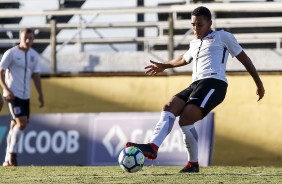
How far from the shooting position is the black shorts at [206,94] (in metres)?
10.9

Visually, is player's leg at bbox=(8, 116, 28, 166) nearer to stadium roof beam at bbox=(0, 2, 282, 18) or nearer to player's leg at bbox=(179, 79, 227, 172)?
stadium roof beam at bbox=(0, 2, 282, 18)

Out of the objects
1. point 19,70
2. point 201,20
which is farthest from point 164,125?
point 19,70

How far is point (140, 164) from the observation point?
33.8 feet

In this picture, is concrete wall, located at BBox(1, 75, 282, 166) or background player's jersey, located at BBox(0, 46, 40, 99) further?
concrete wall, located at BBox(1, 75, 282, 166)

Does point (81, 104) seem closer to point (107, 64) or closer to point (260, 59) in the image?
point (107, 64)

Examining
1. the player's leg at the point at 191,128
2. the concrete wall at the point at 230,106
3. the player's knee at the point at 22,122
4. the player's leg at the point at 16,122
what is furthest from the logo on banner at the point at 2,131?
the player's leg at the point at 191,128

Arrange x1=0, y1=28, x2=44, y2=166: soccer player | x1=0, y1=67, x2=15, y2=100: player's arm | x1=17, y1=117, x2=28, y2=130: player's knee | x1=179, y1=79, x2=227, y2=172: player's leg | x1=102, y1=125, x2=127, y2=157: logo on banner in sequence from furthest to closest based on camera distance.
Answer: x1=102, y1=125, x2=127, y2=157: logo on banner → x1=17, y1=117, x2=28, y2=130: player's knee → x1=0, y1=28, x2=44, y2=166: soccer player → x1=0, y1=67, x2=15, y2=100: player's arm → x1=179, y1=79, x2=227, y2=172: player's leg

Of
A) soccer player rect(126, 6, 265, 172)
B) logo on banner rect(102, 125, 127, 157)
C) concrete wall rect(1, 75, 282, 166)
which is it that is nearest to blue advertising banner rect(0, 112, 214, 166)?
logo on banner rect(102, 125, 127, 157)

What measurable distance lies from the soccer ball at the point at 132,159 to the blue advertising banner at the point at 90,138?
4934 millimetres

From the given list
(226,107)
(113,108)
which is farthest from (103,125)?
(226,107)

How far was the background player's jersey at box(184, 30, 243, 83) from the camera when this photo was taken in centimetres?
1109

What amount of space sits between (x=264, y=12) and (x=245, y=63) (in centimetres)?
795

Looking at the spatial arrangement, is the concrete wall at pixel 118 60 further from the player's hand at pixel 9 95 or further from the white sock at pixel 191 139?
the white sock at pixel 191 139

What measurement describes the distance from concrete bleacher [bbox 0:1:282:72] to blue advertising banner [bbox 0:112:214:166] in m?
1.94
